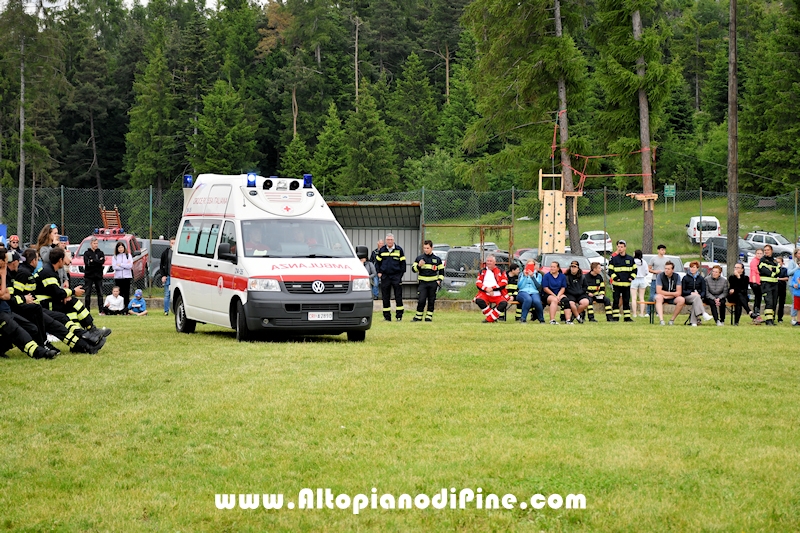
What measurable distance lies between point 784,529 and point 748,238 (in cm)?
4738

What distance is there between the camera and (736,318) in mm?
24094

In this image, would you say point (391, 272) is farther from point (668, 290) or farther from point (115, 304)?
point (115, 304)

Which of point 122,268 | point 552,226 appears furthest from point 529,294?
point 122,268

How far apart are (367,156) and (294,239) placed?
58.1 metres

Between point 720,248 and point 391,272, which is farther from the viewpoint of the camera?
point 720,248

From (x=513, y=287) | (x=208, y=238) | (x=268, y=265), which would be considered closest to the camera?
(x=268, y=265)

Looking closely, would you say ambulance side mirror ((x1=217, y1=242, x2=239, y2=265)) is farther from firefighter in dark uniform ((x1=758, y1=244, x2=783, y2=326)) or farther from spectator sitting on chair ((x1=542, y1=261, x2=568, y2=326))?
firefighter in dark uniform ((x1=758, y1=244, x2=783, y2=326))

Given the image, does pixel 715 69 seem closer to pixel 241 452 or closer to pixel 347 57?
pixel 347 57

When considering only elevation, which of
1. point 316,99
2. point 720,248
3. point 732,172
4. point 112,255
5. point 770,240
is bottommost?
point 112,255

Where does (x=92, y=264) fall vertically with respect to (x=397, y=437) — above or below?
above

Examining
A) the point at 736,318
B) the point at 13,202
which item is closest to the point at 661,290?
the point at 736,318

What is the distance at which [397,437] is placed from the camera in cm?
863

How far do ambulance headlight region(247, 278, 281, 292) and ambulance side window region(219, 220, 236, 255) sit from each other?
3.58 ft

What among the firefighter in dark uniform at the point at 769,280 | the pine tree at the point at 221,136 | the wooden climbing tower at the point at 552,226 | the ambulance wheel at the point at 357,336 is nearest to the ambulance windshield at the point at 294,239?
the ambulance wheel at the point at 357,336
